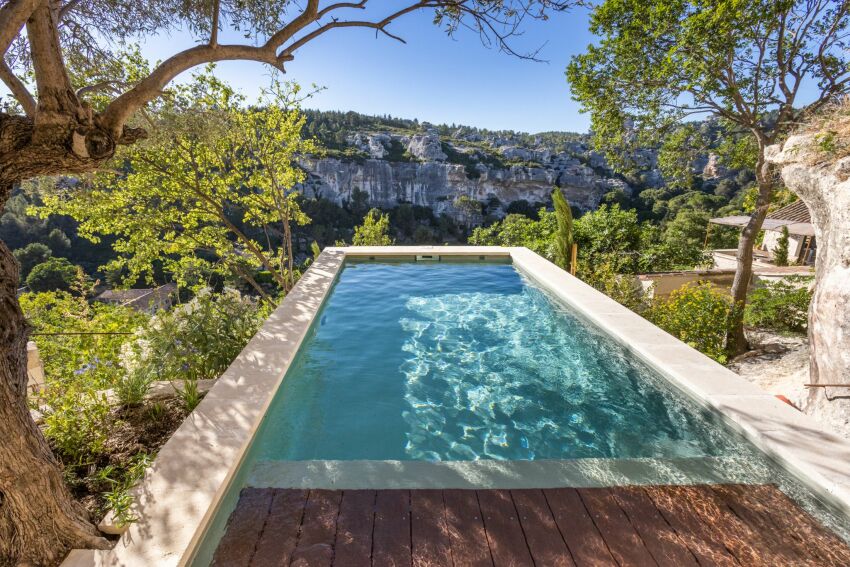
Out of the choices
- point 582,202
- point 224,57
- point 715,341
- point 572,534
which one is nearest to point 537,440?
point 572,534

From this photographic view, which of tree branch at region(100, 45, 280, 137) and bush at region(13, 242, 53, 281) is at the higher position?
tree branch at region(100, 45, 280, 137)

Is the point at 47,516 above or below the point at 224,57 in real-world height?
below

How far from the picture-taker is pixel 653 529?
1.69 meters

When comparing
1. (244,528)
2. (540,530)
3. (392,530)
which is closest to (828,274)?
(540,530)

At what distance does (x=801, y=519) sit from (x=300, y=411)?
282 centimetres

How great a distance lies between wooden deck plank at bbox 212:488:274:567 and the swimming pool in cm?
5

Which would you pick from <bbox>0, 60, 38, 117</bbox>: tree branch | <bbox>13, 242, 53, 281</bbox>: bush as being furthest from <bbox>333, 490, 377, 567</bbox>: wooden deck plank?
<bbox>13, 242, 53, 281</bbox>: bush

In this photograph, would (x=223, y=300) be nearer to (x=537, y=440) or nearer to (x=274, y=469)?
(x=274, y=469)

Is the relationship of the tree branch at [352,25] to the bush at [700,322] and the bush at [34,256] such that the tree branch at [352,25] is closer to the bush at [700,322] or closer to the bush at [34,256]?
the bush at [700,322]

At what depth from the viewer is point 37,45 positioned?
62.7 inches

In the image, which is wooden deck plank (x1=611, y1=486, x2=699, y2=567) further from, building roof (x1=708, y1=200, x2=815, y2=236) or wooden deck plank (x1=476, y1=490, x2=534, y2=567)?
building roof (x1=708, y1=200, x2=815, y2=236)

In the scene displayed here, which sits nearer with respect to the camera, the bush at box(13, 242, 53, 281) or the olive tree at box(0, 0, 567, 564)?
the olive tree at box(0, 0, 567, 564)

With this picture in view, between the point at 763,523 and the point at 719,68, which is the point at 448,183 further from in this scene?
the point at 763,523

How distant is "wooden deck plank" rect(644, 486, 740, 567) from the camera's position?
1.55m
